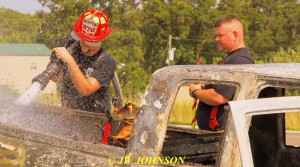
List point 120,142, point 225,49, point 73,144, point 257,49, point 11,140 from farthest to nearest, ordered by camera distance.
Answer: point 257,49, point 225,49, point 120,142, point 11,140, point 73,144

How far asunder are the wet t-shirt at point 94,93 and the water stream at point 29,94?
0.34 meters

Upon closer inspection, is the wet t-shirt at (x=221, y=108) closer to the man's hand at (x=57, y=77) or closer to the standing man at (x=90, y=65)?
the standing man at (x=90, y=65)

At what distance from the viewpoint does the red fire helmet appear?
5.62 m

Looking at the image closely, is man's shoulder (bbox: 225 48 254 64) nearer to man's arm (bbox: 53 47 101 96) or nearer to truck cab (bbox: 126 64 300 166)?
truck cab (bbox: 126 64 300 166)

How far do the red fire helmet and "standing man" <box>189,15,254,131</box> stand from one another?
996 millimetres

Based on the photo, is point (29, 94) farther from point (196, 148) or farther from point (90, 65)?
point (196, 148)

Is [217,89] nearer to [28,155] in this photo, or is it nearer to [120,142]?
[120,142]

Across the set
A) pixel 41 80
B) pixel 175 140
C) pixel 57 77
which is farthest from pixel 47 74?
pixel 175 140

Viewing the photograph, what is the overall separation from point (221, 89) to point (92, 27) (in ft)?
6.43

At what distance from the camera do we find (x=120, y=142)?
14.3 ft

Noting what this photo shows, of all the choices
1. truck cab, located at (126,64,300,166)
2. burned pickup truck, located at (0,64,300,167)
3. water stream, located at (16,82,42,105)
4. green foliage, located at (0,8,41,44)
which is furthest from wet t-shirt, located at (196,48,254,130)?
green foliage, located at (0,8,41,44)

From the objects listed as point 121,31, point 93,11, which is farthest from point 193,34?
point 93,11

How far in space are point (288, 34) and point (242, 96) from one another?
206ft

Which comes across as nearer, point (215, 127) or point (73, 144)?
point (73, 144)
